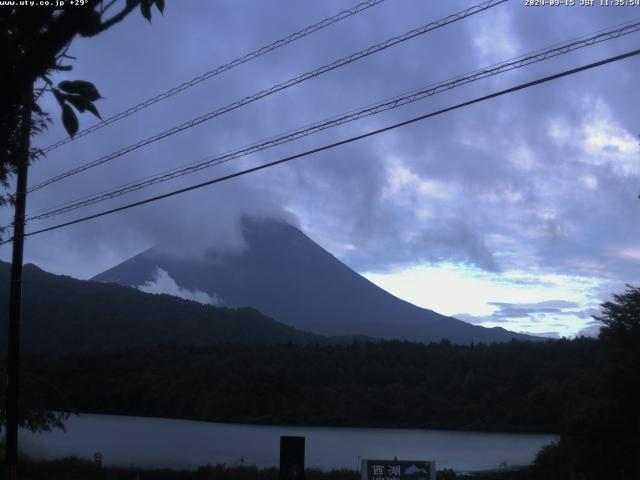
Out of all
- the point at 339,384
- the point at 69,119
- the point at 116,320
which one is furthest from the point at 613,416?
the point at 116,320

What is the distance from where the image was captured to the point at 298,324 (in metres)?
179

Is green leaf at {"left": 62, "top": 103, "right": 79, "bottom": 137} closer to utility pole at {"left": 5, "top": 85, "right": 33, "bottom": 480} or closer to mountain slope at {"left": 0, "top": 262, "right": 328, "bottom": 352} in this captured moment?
utility pole at {"left": 5, "top": 85, "right": 33, "bottom": 480}

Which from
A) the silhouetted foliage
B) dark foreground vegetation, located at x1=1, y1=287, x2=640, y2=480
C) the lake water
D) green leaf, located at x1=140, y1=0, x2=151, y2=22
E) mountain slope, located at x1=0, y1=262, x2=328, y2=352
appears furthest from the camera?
mountain slope, located at x1=0, y1=262, x2=328, y2=352

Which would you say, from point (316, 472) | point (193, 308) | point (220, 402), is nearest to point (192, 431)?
point (220, 402)

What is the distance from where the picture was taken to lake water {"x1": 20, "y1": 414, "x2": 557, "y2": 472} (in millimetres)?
35344

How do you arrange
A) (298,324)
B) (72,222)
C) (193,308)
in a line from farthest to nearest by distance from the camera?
1. (298,324)
2. (193,308)
3. (72,222)

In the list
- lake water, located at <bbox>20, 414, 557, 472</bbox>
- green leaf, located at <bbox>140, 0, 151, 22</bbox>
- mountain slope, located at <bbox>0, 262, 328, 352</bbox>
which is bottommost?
lake water, located at <bbox>20, 414, 557, 472</bbox>

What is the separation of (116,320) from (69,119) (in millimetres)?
103988

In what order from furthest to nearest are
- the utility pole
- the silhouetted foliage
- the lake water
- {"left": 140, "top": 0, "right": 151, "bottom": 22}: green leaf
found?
the lake water < the silhouetted foliage < the utility pole < {"left": 140, "top": 0, "right": 151, "bottom": 22}: green leaf

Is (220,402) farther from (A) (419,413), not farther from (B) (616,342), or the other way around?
(B) (616,342)

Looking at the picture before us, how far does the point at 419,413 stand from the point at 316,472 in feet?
172

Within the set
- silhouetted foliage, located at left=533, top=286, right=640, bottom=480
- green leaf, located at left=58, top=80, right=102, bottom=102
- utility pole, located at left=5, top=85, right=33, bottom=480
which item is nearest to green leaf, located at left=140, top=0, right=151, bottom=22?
green leaf, located at left=58, top=80, right=102, bottom=102

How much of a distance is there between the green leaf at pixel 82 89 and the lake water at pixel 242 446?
1011 inches

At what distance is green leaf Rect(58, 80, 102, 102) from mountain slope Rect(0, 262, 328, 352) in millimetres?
83944
